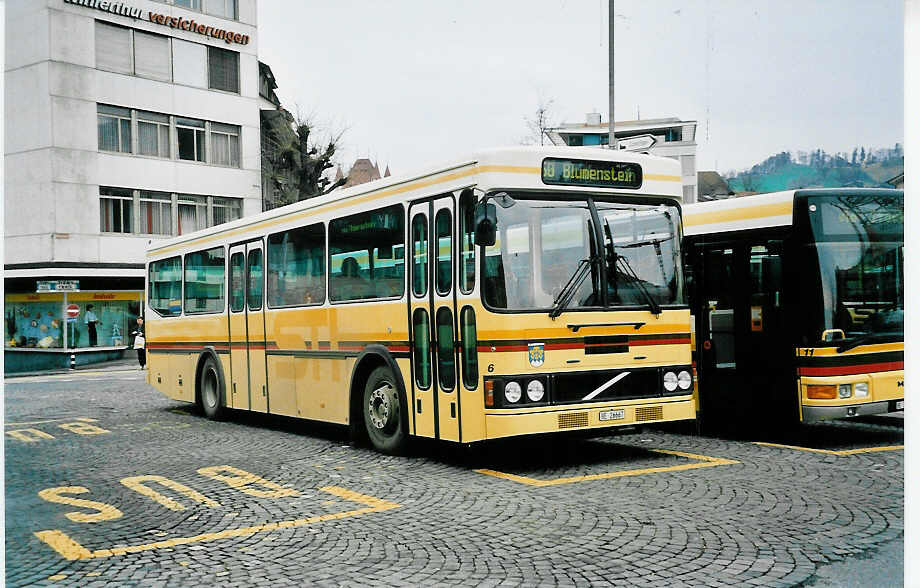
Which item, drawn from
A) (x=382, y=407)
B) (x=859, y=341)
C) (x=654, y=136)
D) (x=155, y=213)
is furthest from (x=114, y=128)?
(x=859, y=341)

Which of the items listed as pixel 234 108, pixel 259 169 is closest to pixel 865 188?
pixel 234 108

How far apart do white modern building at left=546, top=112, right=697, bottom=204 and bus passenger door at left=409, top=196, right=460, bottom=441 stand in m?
1.59

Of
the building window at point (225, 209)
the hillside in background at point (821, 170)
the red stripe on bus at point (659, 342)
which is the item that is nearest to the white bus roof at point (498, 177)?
the hillside in background at point (821, 170)

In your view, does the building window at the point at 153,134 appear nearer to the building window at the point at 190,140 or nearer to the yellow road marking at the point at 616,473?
the building window at the point at 190,140

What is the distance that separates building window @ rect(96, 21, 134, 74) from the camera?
572 inches

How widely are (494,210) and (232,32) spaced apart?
5245 millimetres

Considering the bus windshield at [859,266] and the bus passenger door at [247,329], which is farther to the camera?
the bus passenger door at [247,329]

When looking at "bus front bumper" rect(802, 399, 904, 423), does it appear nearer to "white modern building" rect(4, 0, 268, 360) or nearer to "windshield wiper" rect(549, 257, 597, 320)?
"windshield wiper" rect(549, 257, 597, 320)

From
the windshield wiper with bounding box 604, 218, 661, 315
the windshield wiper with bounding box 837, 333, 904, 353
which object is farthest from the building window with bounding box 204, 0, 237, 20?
the windshield wiper with bounding box 837, 333, 904, 353

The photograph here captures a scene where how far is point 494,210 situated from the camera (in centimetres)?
883

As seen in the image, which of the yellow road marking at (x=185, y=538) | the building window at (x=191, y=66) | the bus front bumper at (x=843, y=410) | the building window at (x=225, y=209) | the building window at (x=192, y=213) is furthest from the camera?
the building window at (x=192, y=213)

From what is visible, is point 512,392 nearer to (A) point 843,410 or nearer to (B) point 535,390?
(B) point 535,390

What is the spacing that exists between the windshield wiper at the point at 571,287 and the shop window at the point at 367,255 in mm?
1842

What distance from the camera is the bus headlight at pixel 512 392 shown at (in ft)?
28.7
